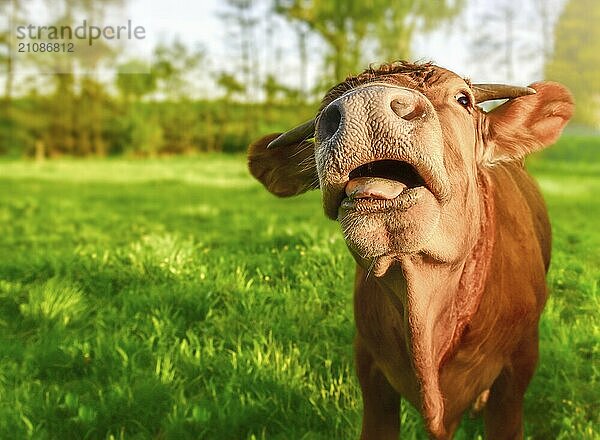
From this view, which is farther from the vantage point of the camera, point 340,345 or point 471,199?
point 340,345

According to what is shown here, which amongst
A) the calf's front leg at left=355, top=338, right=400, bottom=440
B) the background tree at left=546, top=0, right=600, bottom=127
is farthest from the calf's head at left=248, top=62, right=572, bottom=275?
the background tree at left=546, top=0, right=600, bottom=127

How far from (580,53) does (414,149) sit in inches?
1037

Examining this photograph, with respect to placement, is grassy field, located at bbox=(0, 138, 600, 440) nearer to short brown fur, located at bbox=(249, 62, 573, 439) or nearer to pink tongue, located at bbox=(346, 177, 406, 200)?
short brown fur, located at bbox=(249, 62, 573, 439)

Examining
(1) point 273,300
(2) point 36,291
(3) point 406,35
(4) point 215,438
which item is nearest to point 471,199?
(4) point 215,438

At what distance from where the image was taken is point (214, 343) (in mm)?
3939

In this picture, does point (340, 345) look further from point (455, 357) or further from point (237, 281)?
point (455, 357)

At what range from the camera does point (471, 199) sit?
230 centimetres

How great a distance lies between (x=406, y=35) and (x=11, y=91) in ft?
67.5

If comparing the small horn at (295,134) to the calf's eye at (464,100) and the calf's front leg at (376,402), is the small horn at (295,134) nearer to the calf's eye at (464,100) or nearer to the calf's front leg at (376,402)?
the calf's eye at (464,100)

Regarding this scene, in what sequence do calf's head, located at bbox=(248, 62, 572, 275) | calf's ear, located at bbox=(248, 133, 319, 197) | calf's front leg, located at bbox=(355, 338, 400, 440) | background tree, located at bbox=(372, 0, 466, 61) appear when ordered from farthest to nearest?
background tree, located at bbox=(372, 0, 466, 61) < calf's front leg, located at bbox=(355, 338, 400, 440) < calf's ear, located at bbox=(248, 133, 319, 197) < calf's head, located at bbox=(248, 62, 572, 275)

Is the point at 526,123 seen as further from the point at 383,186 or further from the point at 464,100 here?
the point at 383,186

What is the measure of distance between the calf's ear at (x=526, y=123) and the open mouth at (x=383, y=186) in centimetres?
53

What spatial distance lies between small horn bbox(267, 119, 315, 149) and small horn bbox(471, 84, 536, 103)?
0.61 m

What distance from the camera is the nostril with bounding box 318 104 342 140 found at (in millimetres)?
1937
